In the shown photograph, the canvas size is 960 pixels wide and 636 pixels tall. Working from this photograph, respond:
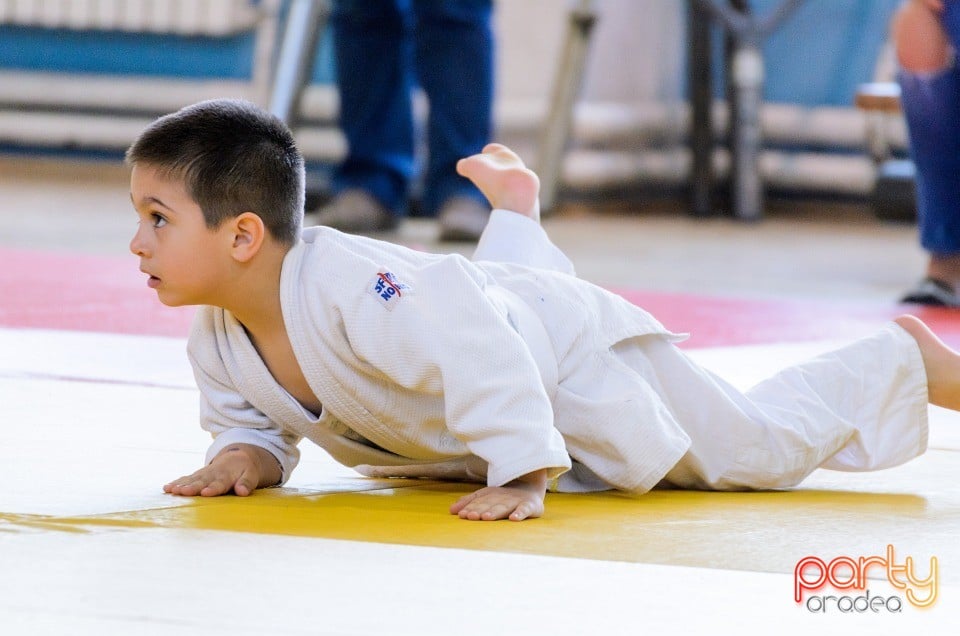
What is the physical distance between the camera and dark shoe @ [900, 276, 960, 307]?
2814 millimetres

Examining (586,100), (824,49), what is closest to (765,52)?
(824,49)

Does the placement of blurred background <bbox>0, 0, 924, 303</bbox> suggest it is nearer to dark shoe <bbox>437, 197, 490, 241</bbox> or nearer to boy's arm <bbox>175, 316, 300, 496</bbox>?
dark shoe <bbox>437, 197, 490, 241</bbox>

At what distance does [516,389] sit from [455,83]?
239cm

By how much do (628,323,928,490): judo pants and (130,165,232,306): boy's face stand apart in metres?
0.37

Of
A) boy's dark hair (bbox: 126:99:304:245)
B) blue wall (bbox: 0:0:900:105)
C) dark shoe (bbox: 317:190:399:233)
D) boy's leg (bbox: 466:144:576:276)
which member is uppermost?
boy's dark hair (bbox: 126:99:304:245)

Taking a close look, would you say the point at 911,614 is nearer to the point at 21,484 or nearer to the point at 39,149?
the point at 21,484

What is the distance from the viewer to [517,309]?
1317 millimetres

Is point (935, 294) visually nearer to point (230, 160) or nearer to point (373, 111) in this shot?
point (373, 111)

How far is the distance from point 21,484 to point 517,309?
426 mm

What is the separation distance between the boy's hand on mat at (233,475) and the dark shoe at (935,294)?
5.98 feet

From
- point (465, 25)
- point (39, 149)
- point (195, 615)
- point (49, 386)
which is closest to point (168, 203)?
point (195, 615)

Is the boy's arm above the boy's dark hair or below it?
below

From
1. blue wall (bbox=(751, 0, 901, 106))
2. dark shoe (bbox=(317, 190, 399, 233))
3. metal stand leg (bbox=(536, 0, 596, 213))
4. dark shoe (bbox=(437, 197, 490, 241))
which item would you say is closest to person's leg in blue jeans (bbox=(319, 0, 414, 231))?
dark shoe (bbox=(317, 190, 399, 233))

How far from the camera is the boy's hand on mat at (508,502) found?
1.15 metres
